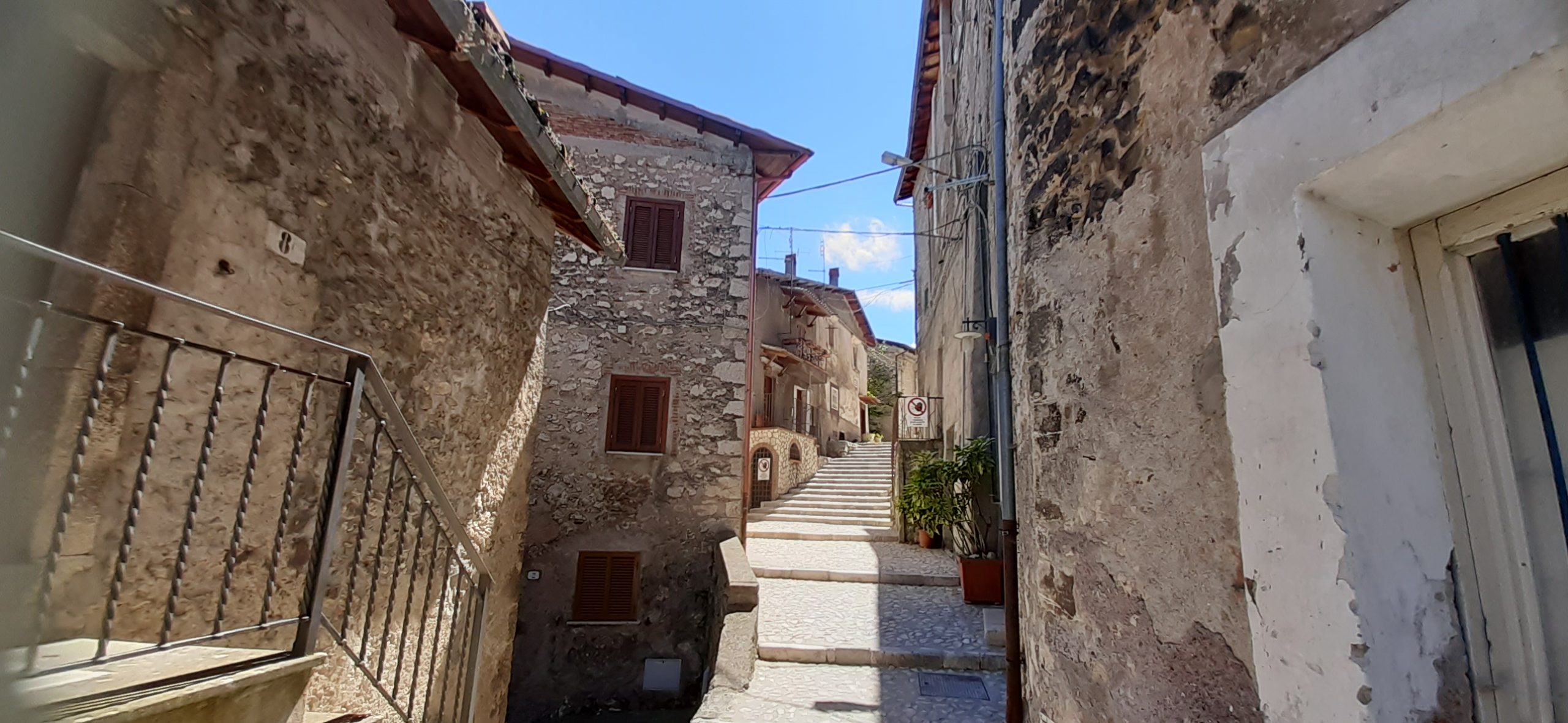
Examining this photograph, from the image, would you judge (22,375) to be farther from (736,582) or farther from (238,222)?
(736,582)

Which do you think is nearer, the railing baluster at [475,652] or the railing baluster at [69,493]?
the railing baluster at [69,493]

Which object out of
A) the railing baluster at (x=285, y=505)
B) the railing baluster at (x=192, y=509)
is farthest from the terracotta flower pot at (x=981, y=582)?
the railing baluster at (x=192, y=509)

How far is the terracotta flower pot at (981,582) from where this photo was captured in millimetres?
6629

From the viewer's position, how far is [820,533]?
11039 mm

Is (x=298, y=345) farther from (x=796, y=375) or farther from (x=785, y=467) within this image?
(x=796, y=375)

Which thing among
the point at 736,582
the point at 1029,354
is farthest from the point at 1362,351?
the point at 736,582

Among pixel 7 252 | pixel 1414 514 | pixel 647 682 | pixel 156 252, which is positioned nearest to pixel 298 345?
pixel 156 252

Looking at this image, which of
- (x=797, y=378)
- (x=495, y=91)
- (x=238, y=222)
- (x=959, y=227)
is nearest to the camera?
(x=238, y=222)

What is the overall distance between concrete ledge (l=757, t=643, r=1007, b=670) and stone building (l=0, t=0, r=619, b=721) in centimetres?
305

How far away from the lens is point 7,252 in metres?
1.65

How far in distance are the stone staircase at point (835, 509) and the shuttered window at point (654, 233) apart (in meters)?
4.43

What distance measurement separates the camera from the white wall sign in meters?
2.50

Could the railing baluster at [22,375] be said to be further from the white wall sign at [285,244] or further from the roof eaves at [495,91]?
the roof eaves at [495,91]

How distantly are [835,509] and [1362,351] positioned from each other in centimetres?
1273
